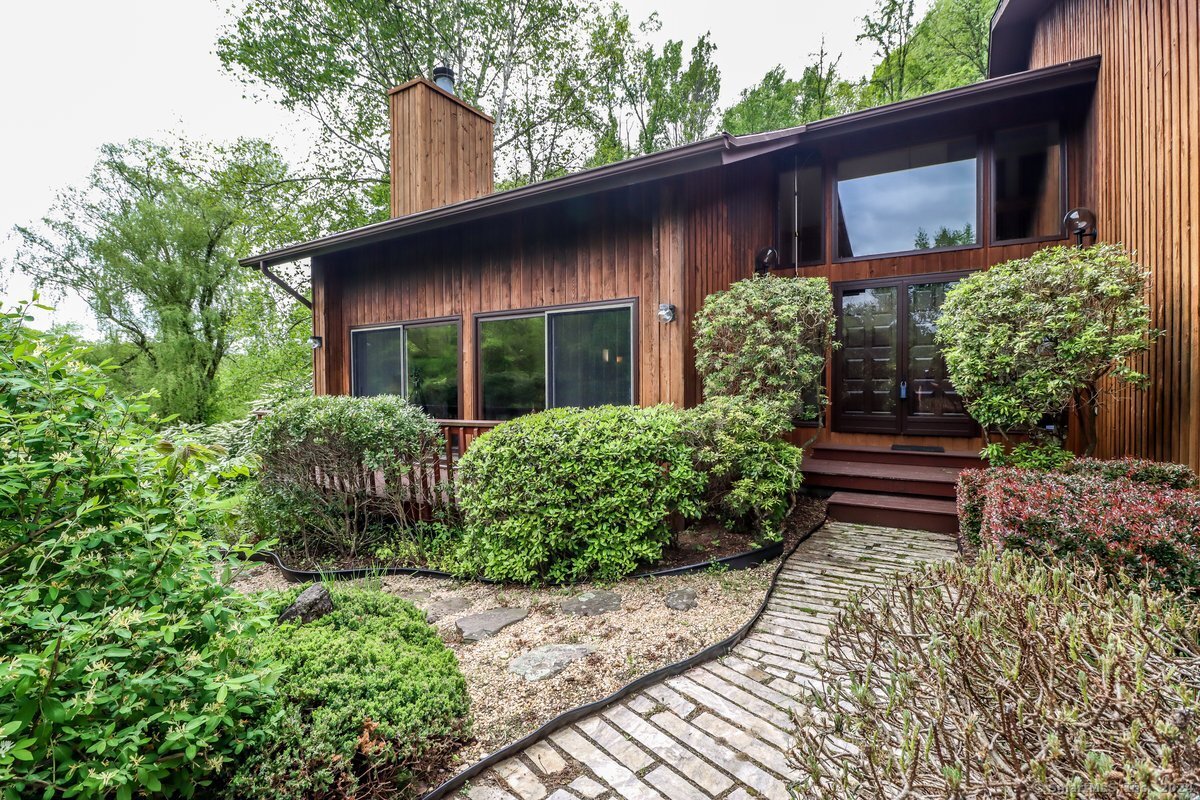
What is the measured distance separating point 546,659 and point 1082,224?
5.95 meters

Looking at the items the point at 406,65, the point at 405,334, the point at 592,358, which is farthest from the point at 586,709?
the point at 406,65

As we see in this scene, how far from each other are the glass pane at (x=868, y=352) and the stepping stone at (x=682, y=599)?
12.0 ft

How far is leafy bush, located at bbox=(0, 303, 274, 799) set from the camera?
48.6 inches

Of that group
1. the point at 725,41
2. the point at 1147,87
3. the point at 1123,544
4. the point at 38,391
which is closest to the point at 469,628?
the point at 38,391

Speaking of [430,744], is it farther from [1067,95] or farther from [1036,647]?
[1067,95]

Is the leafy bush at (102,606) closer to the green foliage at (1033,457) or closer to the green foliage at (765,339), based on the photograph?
the green foliage at (765,339)

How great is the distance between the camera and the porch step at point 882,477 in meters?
5.07

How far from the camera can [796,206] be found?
6383mm

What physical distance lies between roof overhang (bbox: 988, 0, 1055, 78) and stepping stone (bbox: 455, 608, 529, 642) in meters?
8.64

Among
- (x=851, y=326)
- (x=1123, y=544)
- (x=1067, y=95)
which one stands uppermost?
(x=1067, y=95)

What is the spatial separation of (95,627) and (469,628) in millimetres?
2048

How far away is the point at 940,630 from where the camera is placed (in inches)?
53.6

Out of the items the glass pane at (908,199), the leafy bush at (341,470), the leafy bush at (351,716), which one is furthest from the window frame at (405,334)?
the glass pane at (908,199)

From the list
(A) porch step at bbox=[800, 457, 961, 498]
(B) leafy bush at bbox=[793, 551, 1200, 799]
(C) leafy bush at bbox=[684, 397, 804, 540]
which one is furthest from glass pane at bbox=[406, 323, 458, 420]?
(B) leafy bush at bbox=[793, 551, 1200, 799]
